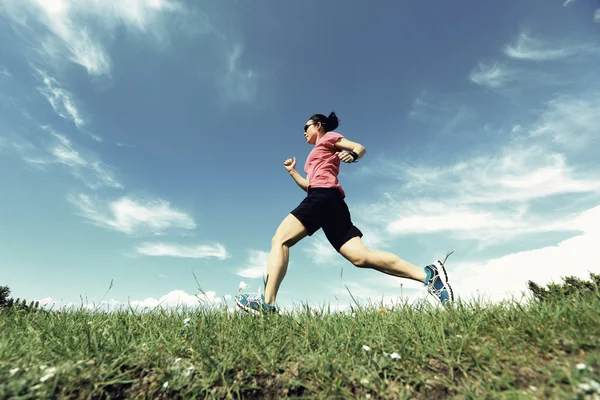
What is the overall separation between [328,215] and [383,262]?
97 centimetres

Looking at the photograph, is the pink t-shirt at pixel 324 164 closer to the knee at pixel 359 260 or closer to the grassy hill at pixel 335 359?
the knee at pixel 359 260

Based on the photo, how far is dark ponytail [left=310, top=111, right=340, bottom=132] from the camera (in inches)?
228

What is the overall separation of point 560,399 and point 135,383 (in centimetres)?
251

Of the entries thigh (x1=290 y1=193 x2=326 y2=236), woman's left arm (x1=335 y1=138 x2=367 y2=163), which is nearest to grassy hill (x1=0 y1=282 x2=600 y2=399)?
thigh (x1=290 y1=193 x2=326 y2=236)

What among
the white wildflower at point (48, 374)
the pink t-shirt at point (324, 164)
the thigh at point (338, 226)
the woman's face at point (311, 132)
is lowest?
the white wildflower at point (48, 374)

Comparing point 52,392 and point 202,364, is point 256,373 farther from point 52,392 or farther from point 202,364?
point 52,392

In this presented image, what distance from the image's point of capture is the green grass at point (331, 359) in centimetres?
209

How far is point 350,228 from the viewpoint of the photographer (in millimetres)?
4969

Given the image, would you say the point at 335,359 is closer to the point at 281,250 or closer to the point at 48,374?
the point at 48,374

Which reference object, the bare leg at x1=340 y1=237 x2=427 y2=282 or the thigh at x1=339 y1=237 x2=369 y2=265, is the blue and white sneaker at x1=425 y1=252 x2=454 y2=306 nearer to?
the bare leg at x1=340 y1=237 x2=427 y2=282

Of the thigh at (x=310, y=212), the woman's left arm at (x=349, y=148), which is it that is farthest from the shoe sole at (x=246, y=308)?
the woman's left arm at (x=349, y=148)

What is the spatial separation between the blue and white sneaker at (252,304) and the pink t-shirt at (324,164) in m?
1.83

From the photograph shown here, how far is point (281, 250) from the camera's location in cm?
445

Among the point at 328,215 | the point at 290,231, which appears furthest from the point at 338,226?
the point at 290,231
